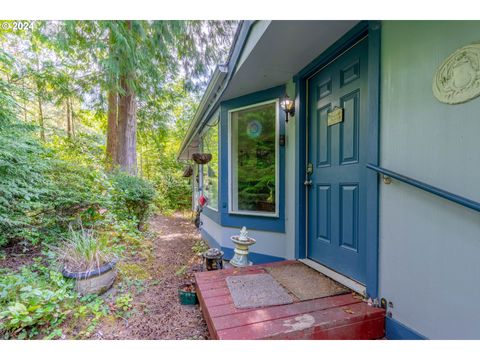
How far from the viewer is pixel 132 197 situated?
4.40 m

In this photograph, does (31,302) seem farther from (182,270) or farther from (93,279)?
(182,270)

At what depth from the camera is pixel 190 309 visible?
2.22 metres

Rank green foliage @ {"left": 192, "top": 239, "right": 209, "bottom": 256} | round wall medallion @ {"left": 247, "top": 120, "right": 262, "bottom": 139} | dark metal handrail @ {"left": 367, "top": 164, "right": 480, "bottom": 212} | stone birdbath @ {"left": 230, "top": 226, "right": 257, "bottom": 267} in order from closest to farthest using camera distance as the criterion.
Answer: dark metal handrail @ {"left": 367, "top": 164, "right": 480, "bottom": 212}, stone birdbath @ {"left": 230, "top": 226, "right": 257, "bottom": 267}, round wall medallion @ {"left": 247, "top": 120, "right": 262, "bottom": 139}, green foliage @ {"left": 192, "top": 239, "right": 209, "bottom": 256}

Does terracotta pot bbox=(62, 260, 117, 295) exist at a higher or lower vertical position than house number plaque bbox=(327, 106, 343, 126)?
lower

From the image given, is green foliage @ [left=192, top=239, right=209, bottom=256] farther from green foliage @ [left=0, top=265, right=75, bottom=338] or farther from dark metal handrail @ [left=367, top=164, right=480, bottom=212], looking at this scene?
A: dark metal handrail @ [left=367, top=164, right=480, bottom=212]

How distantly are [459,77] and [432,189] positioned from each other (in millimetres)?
608

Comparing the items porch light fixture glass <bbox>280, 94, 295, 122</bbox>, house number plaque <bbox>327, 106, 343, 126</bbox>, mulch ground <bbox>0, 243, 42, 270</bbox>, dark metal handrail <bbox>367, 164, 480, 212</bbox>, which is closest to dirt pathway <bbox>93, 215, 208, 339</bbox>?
mulch ground <bbox>0, 243, 42, 270</bbox>

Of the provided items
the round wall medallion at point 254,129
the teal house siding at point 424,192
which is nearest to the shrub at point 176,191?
the round wall medallion at point 254,129

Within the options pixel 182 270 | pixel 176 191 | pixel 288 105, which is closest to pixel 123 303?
pixel 182 270

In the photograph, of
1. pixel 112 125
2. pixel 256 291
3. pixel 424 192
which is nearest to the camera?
pixel 424 192

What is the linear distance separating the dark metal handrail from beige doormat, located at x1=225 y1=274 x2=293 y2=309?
46.0 inches

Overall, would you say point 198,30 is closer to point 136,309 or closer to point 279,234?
point 279,234

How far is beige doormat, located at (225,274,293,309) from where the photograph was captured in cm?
174

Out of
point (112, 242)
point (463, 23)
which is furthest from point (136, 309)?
point (463, 23)
